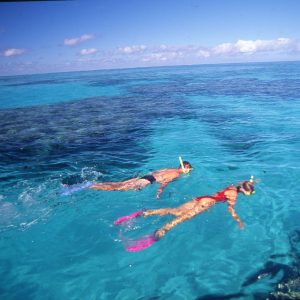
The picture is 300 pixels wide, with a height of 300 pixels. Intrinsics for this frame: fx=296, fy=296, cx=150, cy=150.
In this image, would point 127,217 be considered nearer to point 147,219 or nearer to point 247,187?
point 147,219

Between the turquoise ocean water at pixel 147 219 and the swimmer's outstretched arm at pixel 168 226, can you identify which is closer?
the turquoise ocean water at pixel 147 219

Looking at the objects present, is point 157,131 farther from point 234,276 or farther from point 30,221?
point 234,276

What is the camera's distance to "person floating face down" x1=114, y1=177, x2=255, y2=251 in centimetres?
793

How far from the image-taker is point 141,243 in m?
7.75

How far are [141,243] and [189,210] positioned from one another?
1.84 meters

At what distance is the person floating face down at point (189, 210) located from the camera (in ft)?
26.0

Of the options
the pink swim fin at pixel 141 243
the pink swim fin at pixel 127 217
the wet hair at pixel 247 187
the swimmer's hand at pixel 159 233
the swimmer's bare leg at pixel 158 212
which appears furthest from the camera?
the wet hair at pixel 247 187

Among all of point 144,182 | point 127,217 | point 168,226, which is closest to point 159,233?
point 168,226

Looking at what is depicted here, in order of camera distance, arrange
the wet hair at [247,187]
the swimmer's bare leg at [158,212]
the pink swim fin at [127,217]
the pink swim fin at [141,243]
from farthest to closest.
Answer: the wet hair at [247,187] → the swimmer's bare leg at [158,212] → the pink swim fin at [127,217] → the pink swim fin at [141,243]

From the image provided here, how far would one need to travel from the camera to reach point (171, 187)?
10648mm

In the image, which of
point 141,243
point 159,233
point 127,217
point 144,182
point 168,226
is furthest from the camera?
point 144,182

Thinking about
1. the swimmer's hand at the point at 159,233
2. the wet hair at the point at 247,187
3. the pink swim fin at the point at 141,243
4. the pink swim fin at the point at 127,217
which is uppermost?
the wet hair at the point at 247,187

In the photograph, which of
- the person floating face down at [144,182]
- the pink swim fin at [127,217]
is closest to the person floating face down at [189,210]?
the pink swim fin at [127,217]

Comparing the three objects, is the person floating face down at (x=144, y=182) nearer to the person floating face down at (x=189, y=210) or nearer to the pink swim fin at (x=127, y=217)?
the person floating face down at (x=189, y=210)
